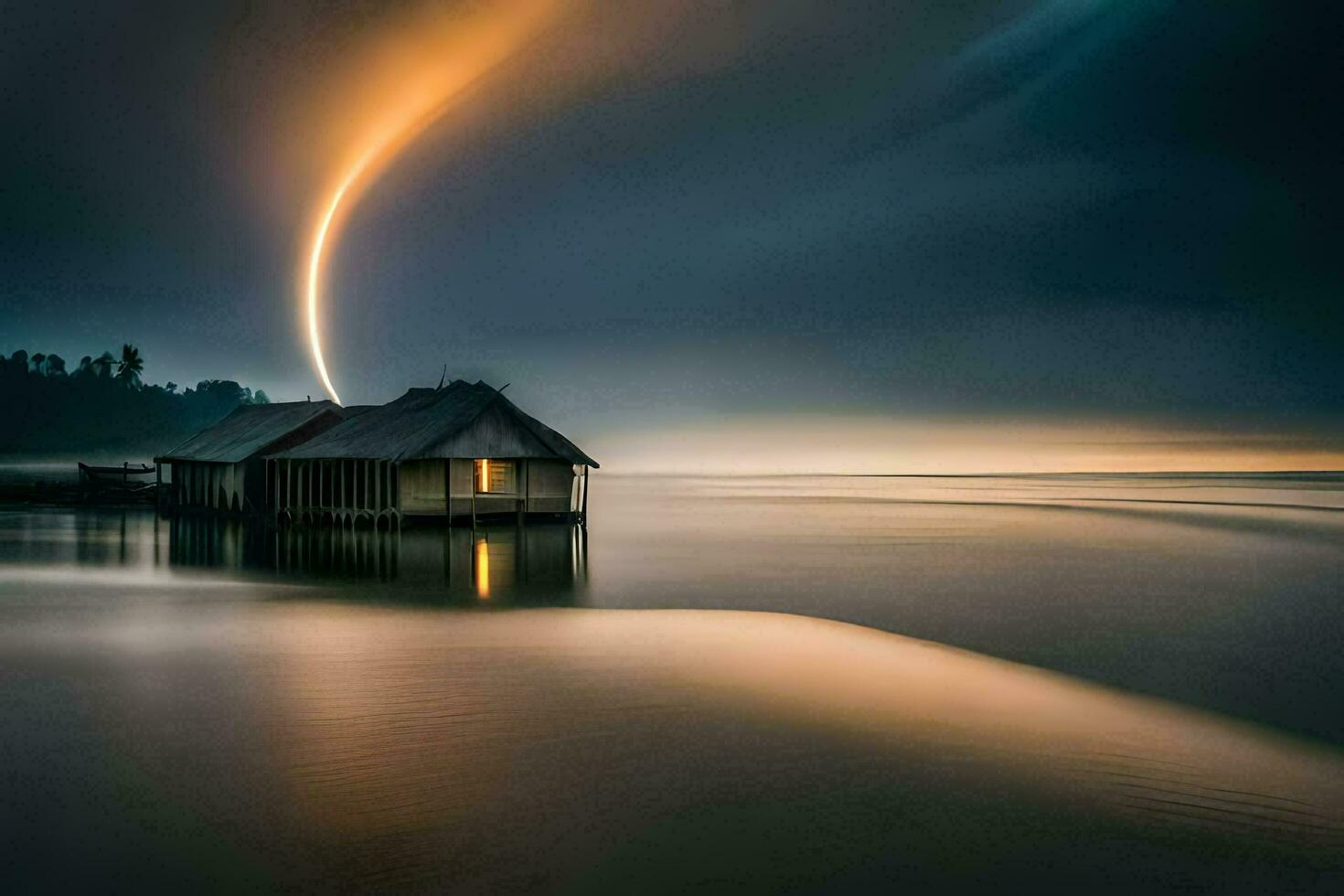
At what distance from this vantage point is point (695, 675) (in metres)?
14.1

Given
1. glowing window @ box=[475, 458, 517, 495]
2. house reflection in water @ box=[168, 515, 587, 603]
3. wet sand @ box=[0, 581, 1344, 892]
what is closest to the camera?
wet sand @ box=[0, 581, 1344, 892]

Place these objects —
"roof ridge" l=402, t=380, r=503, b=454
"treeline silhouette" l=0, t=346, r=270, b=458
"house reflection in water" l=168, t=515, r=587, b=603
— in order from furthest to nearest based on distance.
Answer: "treeline silhouette" l=0, t=346, r=270, b=458
"roof ridge" l=402, t=380, r=503, b=454
"house reflection in water" l=168, t=515, r=587, b=603

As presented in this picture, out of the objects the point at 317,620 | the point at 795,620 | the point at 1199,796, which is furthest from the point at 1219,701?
the point at 317,620

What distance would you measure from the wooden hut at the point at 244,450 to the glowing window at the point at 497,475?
10.6 metres

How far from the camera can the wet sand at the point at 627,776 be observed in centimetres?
736

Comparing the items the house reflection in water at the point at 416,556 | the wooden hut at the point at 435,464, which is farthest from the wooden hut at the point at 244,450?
the house reflection in water at the point at 416,556

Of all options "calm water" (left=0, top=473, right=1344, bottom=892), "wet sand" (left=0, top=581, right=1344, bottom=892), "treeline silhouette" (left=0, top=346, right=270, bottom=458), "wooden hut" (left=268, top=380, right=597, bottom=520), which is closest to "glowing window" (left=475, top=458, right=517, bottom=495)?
"wooden hut" (left=268, top=380, right=597, bottom=520)

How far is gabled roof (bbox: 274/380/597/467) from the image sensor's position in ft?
135

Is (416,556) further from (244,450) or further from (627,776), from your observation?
(627,776)

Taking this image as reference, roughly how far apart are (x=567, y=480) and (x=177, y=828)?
38.5 metres

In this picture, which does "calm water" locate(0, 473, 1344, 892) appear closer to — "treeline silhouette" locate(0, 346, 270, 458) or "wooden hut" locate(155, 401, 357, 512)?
"wooden hut" locate(155, 401, 357, 512)

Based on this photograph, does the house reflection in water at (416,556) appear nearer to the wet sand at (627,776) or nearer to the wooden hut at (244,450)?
the wooden hut at (244,450)

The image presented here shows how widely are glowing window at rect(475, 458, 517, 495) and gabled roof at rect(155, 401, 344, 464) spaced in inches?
419

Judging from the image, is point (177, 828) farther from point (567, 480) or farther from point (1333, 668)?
point (567, 480)
